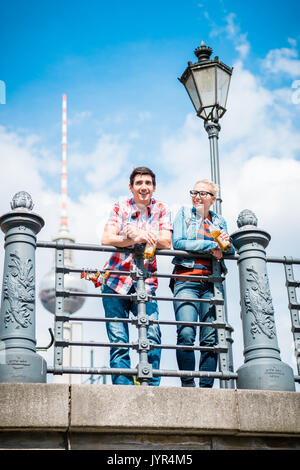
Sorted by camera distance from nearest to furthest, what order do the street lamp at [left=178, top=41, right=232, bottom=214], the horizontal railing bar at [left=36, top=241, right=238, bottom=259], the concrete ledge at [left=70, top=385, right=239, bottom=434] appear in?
the concrete ledge at [left=70, top=385, right=239, bottom=434] < the horizontal railing bar at [left=36, top=241, right=238, bottom=259] < the street lamp at [left=178, top=41, right=232, bottom=214]

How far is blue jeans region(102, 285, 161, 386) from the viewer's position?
17.4ft

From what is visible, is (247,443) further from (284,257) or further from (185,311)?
(284,257)

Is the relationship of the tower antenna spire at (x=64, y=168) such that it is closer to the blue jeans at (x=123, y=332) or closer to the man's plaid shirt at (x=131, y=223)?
the man's plaid shirt at (x=131, y=223)

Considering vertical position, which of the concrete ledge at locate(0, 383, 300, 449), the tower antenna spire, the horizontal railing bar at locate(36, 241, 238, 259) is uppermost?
the tower antenna spire

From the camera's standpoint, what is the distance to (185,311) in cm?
553

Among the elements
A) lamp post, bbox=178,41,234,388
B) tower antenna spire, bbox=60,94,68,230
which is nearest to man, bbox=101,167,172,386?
lamp post, bbox=178,41,234,388

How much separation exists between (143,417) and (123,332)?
3.31 ft

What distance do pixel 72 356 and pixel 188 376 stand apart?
3448 inches

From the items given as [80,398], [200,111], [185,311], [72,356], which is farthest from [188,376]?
[72,356]

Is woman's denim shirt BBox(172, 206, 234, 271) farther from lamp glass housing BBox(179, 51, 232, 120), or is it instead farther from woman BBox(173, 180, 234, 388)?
lamp glass housing BBox(179, 51, 232, 120)

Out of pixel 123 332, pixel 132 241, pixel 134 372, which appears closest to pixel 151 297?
pixel 123 332

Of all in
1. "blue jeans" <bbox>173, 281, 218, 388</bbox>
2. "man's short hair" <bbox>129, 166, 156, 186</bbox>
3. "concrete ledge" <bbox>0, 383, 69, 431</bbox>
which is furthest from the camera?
"man's short hair" <bbox>129, 166, 156, 186</bbox>

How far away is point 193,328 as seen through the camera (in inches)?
217

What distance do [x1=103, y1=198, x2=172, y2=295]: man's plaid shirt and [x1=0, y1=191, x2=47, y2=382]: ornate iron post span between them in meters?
0.70
